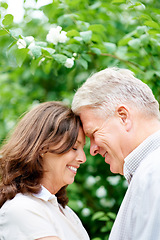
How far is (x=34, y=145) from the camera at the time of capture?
2209mm

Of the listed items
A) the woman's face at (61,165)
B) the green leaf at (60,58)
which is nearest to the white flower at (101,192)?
the woman's face at (61,165)

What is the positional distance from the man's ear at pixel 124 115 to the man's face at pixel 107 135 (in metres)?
0.02

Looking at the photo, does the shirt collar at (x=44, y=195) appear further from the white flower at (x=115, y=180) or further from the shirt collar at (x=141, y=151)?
the white flower at (x=115, y=180)

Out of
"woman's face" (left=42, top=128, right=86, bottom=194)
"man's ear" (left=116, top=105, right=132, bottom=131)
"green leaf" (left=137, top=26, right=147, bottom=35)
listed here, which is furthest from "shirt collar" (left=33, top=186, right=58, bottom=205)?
"green leaf" (left=137, top=26, right=147, bottom=35)

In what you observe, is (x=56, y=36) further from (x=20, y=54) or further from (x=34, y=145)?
(x=34, y=145)

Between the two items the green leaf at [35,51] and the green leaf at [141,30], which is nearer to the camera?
the green leaf at [35,51]

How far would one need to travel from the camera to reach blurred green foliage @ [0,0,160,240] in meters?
2.54

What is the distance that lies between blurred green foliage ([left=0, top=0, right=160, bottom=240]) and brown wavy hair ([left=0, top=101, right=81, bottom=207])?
40 centimetres

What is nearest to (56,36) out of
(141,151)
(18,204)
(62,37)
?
(62,37)

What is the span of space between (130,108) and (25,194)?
2.90 feet

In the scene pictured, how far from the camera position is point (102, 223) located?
400cm

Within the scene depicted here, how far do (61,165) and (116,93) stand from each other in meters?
0.64

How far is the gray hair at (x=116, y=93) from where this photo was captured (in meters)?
2.06

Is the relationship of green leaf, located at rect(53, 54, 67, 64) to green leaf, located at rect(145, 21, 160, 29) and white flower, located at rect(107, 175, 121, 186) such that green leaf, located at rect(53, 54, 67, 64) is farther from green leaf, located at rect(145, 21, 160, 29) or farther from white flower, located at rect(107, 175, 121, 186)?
white flower, located at rect(107, 175, 121, 186)
